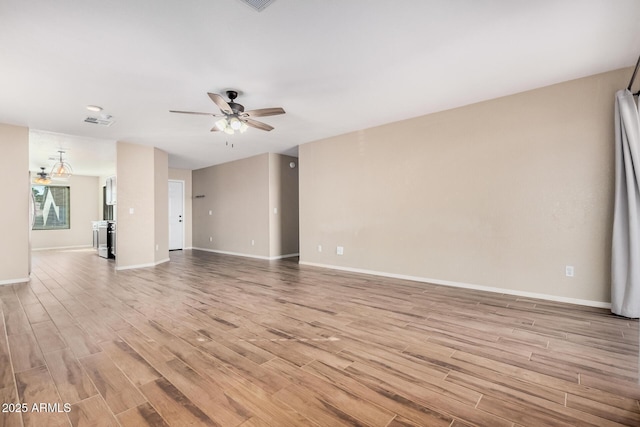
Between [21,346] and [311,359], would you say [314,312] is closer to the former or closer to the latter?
[311,359]

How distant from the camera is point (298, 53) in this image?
2.81m

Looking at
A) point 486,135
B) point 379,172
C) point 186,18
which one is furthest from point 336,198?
point 186,18

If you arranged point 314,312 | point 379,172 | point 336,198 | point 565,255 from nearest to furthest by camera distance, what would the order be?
point 314,312 < point 565,255 < point 379,172 < point 336,198

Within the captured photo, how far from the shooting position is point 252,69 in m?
3.07

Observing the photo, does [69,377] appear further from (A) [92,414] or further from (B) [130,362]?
(A) [92,414]

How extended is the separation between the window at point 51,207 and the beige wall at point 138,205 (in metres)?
6.18

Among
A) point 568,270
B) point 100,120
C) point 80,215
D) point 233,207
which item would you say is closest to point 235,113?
point 100,120

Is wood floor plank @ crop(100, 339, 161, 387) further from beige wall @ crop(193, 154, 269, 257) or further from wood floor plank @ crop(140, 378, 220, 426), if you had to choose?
beige wall @ crop(193, 154, 269, 257)

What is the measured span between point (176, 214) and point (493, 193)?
8.67 meters

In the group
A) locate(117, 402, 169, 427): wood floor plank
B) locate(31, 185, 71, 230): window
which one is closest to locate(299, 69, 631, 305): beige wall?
locate(117, 402, 169, 427): wood floor plank

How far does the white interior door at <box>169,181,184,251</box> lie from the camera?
9227 mm

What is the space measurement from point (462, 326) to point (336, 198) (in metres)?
3.48

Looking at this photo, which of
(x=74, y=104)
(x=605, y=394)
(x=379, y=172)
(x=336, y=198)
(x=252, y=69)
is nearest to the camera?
(x=605, y=394)

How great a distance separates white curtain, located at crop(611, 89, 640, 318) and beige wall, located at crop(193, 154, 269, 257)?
5990mm
